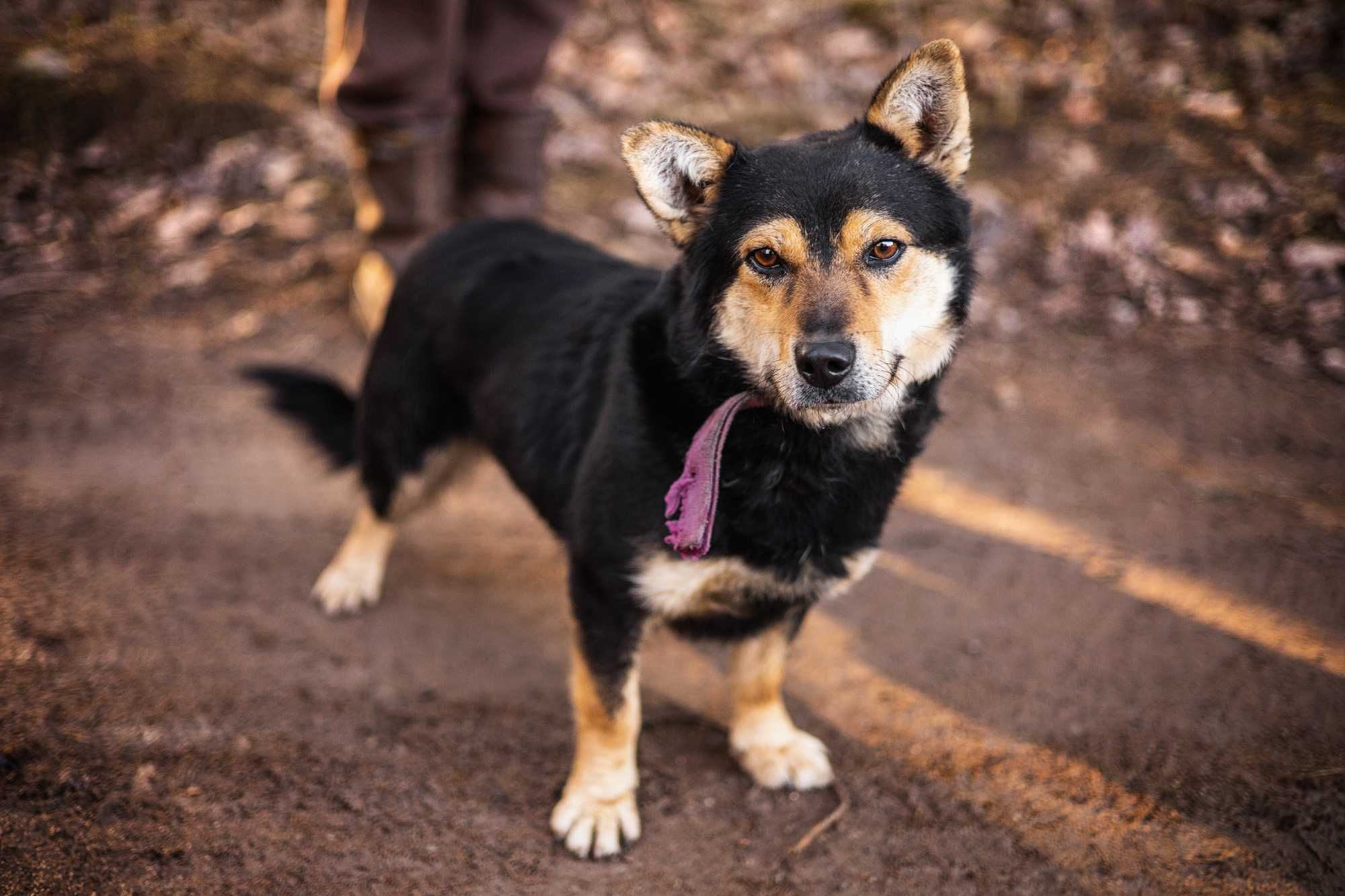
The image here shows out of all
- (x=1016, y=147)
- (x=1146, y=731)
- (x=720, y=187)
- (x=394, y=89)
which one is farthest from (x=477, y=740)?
(x=1016, y=147)

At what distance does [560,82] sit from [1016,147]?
3214mm

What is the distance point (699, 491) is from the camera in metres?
2.07

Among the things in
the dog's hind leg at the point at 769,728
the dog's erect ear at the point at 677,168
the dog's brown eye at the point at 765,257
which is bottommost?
the dog's hind leg at the point at 769,728

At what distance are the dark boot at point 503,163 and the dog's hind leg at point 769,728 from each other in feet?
9.56

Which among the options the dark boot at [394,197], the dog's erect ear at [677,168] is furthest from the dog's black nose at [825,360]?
the dark boot at [394,197]

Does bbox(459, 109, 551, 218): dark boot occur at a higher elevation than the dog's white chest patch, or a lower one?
higher

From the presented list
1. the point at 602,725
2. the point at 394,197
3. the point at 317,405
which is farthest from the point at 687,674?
the point at 394,197

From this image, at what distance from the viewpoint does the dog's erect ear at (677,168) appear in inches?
83.4

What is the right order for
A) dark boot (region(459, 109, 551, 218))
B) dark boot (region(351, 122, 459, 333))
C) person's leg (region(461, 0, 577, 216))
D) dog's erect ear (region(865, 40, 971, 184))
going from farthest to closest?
dark boot (region(459, 109, 551, 218)) < person's leg (region(461, 0, 577, 216)) < dark boot (region(351, 122, 459, 333)) < dog's erect ear (region(865, 40, 971, 184))

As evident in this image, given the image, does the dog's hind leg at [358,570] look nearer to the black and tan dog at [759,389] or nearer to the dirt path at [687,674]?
the dirt path at [687,674]

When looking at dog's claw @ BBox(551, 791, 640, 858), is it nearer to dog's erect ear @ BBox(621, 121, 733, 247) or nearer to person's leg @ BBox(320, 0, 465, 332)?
dog's erect ear @ BBox(621, 121, 733, 247)

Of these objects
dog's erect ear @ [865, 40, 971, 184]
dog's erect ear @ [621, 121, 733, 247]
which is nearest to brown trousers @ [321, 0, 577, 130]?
dog's erect ear @ [621, 121, 733, 247]

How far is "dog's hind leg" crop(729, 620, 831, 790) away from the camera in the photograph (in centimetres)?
259

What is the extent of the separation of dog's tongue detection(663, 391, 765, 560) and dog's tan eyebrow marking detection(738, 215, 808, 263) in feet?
1.22
